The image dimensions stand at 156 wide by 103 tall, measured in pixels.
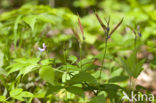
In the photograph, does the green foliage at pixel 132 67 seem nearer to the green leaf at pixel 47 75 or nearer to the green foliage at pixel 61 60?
the green foliage at pixel 61 60

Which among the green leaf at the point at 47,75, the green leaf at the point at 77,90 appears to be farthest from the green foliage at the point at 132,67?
the green leaf at the point at 47,75

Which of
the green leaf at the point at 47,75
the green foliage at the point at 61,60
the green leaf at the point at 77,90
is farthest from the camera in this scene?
the green foliage at the point at 61,60

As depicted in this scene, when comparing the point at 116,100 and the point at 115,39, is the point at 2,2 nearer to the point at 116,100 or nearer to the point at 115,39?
the point at 115,39

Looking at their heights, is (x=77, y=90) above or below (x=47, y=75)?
below

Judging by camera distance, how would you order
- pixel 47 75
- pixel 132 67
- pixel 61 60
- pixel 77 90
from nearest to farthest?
pixel 47 75 → pixel 77 90 → pixel 132 67 → pixel 61 60

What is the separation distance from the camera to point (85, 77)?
3.48 ft

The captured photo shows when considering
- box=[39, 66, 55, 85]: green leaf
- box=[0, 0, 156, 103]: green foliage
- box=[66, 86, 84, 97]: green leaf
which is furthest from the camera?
box=[0, 0, 156, 103]: green foliage

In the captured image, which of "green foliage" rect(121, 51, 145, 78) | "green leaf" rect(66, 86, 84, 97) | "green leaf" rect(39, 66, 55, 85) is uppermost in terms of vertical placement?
"green leaf" rect(39, 66, 55, 85)

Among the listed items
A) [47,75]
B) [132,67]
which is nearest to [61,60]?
[132,67]

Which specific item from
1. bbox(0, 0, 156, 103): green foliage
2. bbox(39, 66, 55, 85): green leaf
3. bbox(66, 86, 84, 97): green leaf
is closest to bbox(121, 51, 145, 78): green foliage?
bbox(0, 0, 156, 103): green foliage

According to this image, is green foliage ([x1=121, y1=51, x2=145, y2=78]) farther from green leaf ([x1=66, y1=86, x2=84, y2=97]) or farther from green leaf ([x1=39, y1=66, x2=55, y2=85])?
green leaf ([x1=39, y1=66, x2=55, y2=85])

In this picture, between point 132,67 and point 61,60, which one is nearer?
point 132,67

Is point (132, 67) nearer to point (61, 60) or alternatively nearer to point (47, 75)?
point (47, 75)

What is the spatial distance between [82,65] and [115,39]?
3.27ft
